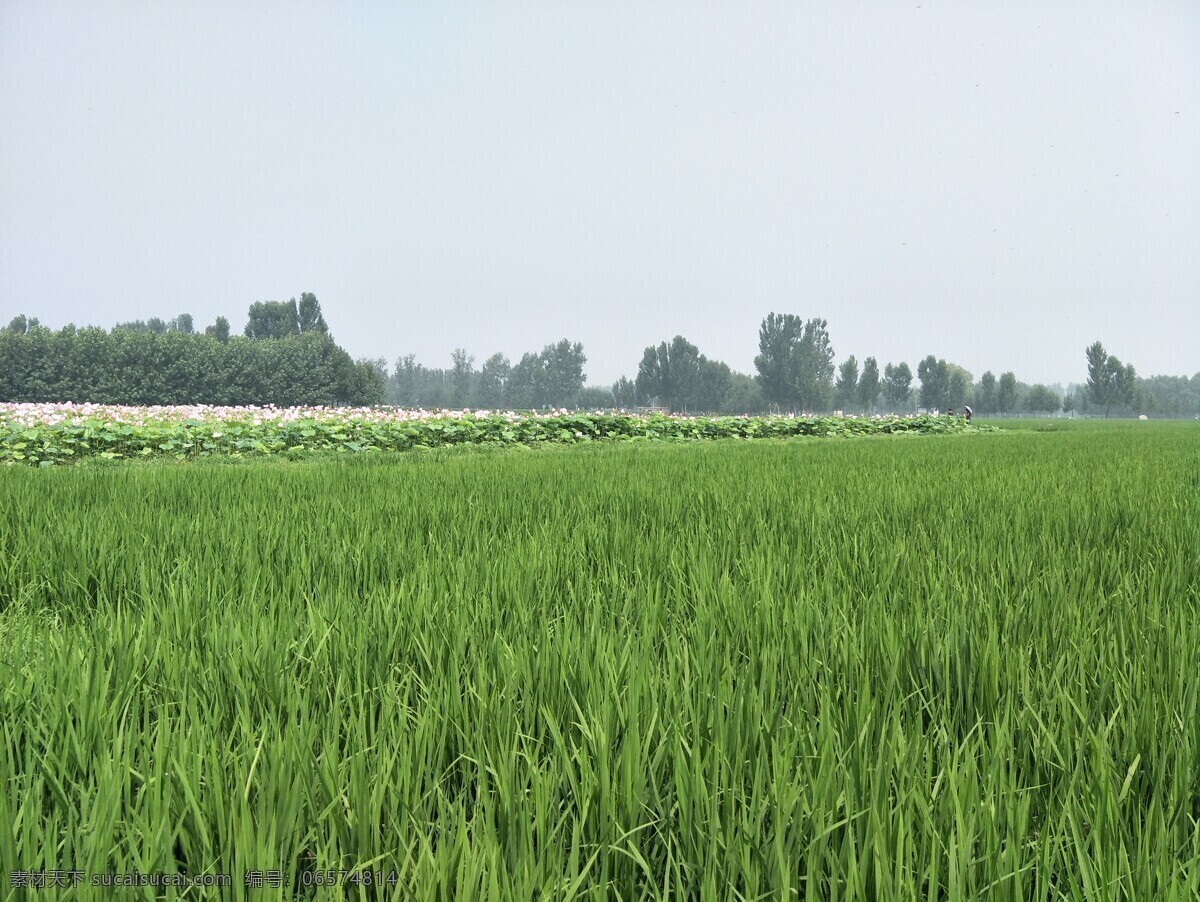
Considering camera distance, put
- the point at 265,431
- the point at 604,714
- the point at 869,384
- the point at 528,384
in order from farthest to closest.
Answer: the point at 528,384 < the point at 869,384 < the point at 265,431 < the point at 604,714

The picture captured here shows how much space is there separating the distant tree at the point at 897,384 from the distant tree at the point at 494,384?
1809 inches

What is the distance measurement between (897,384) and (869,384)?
26.0ft

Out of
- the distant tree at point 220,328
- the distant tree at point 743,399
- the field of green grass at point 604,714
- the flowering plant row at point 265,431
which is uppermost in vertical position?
the distant tree at point 220,328

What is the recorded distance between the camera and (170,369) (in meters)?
44.9

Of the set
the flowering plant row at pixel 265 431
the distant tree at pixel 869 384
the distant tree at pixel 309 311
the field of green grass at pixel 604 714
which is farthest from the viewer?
the distant tree at pixel 869 384

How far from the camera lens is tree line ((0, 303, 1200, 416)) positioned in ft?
143

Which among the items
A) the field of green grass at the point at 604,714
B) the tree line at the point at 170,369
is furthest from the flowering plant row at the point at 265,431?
the tree line at the point at 170,369

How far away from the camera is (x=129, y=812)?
87 centimetres

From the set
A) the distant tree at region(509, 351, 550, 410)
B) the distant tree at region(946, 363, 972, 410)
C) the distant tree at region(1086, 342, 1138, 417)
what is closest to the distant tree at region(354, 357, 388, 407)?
the distant tree at region(509, 351, 550, 410)

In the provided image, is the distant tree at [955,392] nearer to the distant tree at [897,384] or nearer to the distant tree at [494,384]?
the distant tree at [897,384]

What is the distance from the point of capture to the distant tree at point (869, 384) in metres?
74.2

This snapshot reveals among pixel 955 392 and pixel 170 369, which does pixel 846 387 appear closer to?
pixel 955 392

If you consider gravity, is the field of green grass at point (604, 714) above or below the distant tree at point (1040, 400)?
below

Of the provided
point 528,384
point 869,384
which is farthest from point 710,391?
point 528,384
